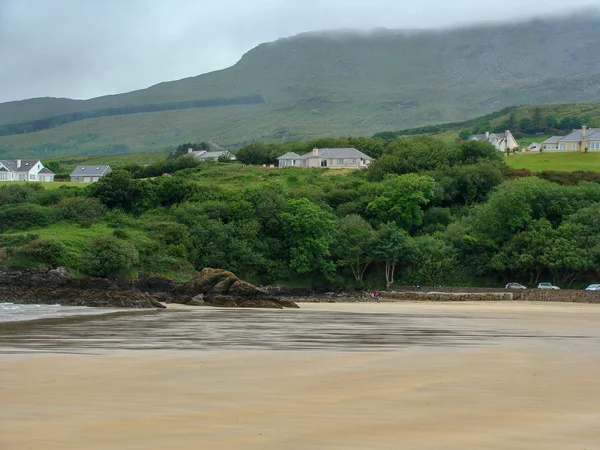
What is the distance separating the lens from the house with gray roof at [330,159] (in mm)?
109625

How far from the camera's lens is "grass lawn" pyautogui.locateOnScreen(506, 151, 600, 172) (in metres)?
96.8

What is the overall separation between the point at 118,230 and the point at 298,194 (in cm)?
2094

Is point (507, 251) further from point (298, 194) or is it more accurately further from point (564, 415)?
point (564, 415)

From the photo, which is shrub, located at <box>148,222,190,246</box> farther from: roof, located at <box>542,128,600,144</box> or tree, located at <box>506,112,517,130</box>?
tree, located at <box>506,112,517,130</box>

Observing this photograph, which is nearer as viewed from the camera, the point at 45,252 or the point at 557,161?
the point at 45,252

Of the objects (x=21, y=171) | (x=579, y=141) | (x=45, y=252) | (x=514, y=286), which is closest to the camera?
(x=45, y=252)

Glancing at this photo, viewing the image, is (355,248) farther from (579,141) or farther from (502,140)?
(502,140)

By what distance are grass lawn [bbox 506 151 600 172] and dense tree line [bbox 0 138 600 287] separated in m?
17.7

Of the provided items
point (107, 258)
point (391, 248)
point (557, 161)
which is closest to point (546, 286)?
point (391, 248)

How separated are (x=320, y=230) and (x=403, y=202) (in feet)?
37.3

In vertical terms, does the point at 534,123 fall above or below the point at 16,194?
above

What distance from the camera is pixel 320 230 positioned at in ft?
224

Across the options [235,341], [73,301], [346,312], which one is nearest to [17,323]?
[235,341]

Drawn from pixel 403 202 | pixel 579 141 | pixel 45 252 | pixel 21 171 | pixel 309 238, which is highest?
pixel 579 141
